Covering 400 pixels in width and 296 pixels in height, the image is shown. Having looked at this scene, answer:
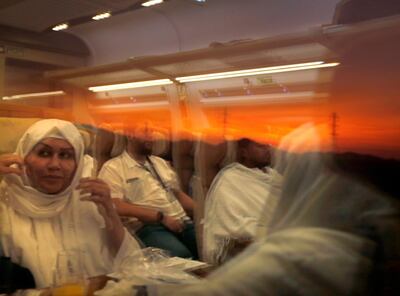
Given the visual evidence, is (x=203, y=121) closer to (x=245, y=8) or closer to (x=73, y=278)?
(x=245, y=8)

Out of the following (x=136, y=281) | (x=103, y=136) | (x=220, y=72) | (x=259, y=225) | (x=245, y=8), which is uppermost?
(x=245, y=8)

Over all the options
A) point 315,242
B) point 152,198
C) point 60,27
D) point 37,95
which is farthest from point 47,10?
point 315,242

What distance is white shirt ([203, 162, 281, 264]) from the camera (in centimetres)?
67

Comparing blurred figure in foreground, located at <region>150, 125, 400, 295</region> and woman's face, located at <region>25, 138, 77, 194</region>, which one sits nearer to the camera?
blurred figure in foreground, located at <region>150, 125, 400, 295</region>

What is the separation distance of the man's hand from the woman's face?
177 mm

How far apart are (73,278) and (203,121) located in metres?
0.34

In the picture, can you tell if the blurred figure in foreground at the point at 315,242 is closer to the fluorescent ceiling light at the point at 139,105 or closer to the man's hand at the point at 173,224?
the man's hand at the point at 173,224

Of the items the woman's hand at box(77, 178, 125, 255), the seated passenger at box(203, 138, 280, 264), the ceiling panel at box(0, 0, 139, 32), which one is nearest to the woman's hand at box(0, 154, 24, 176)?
the woman's hand at box(77, 178, 125, 255)

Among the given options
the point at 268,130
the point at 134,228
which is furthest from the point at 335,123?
the point at 134,228

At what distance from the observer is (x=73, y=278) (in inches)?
27.2

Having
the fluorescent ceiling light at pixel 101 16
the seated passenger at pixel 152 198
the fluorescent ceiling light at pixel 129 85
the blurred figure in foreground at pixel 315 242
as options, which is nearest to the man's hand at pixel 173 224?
the seated passenger at pixel 152 198

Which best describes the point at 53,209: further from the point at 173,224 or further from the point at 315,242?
the point at 315,242

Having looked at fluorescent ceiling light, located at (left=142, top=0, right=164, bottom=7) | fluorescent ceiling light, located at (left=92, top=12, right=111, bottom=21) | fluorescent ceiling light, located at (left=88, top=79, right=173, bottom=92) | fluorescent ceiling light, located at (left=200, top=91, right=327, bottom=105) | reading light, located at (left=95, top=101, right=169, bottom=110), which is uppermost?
fluorescent ceiling light, located at (left=142, top=0, right=164, bottom=7)

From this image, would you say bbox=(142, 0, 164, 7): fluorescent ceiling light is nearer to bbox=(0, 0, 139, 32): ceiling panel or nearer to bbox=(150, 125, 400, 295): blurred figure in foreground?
bbox=(0, 0, 139, 32): ceiling panel
